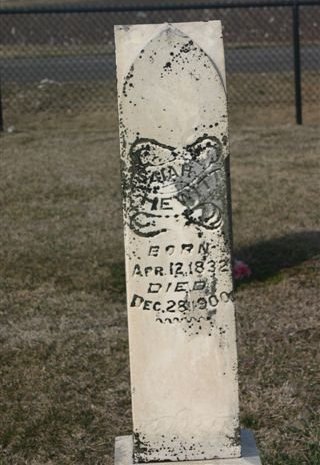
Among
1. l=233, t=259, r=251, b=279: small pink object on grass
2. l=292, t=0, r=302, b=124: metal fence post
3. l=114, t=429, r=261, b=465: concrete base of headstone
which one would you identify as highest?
l=292, t=0, r=302, b=124: metal fence post

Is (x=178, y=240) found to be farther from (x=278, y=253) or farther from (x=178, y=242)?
(x=278, y=253)

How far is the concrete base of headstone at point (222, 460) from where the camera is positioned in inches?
111

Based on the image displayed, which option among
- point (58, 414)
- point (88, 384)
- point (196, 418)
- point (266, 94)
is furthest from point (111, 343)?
point (266, 94)

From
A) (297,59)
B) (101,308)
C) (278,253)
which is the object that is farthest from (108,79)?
(101,308)

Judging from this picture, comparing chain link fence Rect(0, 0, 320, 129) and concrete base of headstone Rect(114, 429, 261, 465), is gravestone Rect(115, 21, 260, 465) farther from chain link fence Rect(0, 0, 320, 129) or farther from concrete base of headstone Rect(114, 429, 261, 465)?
chain link fence Rect(0, 0, 320, 129)

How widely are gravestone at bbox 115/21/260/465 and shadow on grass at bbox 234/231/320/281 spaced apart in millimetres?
2720

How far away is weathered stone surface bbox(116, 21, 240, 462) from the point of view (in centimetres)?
269

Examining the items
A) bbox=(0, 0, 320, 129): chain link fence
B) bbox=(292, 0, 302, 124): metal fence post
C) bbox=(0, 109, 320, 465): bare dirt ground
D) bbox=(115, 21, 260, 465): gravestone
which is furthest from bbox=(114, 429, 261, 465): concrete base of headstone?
bbox=(292, 0, 302, 124): metal fence post

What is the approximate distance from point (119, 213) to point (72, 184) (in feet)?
3.88

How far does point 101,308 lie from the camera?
512 cm

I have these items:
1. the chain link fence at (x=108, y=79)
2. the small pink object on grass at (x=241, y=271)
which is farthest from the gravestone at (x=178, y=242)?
the chain link fence at (x=108, y=79)

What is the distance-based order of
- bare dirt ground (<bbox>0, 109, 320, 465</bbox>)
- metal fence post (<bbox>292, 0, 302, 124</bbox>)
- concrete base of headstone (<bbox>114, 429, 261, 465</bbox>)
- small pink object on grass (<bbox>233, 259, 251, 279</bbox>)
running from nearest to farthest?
1. concrete base of headstone (<bbox>114, 429, 261, 465</bbox>)
2. bare dirt ground (<bbox>0, 109, 320, 465</bbox>)
3. small pink object on grass (<bbox>233, 259, 251, 279</bbox>)
4. metal fence post (<bbox>292, 0, 302, 124</bbox>)

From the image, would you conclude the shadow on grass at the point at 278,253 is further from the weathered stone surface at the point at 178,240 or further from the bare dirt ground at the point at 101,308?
the weathered stone surface at the point at 178,240

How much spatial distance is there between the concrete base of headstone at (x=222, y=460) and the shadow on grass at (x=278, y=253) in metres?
2.59
